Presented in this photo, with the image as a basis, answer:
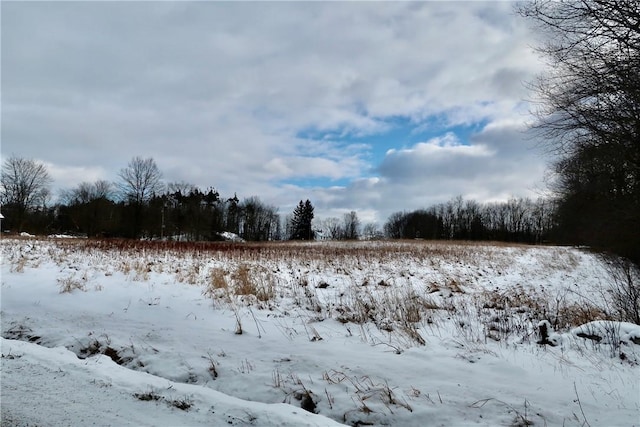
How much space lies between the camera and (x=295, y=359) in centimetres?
431

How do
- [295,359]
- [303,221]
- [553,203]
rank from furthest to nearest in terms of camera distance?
[303,221] → [553,203] → [295,359]

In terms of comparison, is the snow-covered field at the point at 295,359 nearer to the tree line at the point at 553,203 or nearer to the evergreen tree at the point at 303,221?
the tree line at the point at 553,203

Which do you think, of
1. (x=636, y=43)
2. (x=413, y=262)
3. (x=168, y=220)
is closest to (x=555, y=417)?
(x=636, y=43)

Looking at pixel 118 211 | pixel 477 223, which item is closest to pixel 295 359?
pixel 118 211

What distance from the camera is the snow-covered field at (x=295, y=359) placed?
3225 mm

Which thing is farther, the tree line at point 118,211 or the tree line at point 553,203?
the tree line at point 118,211

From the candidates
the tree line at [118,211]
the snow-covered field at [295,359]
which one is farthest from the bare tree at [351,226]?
the snow-covered field at [295,359]

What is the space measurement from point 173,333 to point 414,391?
3490 millimetres

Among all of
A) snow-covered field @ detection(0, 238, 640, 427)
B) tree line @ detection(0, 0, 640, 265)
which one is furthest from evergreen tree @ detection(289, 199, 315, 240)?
snow-covered field @ detection(0, 238, 640, 427)

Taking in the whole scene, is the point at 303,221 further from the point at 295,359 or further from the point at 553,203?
the point at 295,359

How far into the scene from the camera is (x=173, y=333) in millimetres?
5270

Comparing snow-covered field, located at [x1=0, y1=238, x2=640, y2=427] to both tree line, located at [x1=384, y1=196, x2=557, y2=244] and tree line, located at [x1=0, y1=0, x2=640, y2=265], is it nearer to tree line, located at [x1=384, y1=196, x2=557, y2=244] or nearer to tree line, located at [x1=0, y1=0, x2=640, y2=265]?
tree line, located at [x1=0, y1=0, x2=640, y2=265]

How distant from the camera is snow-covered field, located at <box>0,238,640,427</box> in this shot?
3.22m

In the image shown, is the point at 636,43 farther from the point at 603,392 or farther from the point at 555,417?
the point at 555,417
